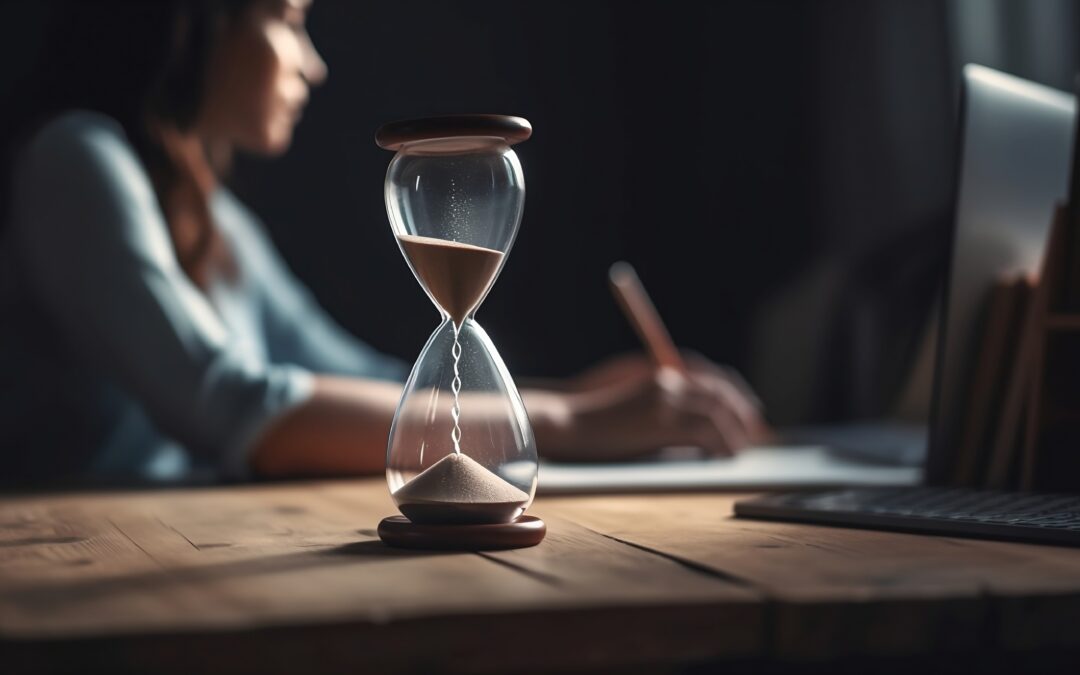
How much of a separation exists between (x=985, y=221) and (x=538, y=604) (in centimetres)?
70

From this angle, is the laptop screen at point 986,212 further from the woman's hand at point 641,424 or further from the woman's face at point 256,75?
the woman's face at point 256,75

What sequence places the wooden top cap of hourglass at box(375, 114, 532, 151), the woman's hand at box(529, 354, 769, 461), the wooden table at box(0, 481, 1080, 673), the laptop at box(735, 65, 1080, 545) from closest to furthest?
the wooden table at box(0, 481, 1080, 673)
the wooden top cap of hourglass at box(375, 114, 532, 151)
the laptop at box(735, 65, 1080, 545)
the woman's hand at box(529, 354, 769, 461)

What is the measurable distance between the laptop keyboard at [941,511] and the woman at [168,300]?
0.46 meters

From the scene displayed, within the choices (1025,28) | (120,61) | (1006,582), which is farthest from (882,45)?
(1006,582)

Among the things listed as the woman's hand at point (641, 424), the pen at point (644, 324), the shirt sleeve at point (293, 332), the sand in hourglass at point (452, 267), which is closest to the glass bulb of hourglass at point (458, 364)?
the sand in hourglass at point (452, 267)

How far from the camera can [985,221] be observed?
1.03m

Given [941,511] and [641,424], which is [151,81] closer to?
[641,424]

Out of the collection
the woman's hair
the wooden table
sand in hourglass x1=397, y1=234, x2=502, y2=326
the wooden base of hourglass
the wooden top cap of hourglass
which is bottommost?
the wooden table

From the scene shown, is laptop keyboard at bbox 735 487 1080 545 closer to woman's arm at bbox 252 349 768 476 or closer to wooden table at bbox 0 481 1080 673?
wooden table at bbox 0 481 1080 673

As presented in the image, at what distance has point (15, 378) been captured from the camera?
59.7 inches

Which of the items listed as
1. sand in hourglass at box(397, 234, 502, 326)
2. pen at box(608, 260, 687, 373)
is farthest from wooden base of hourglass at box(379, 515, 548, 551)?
pen at box(608, 260, 687, 373)

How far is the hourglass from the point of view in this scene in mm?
690

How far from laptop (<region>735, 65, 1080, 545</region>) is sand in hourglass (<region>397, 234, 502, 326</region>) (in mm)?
285

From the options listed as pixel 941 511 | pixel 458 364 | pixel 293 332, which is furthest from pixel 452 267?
pixel 293 332
